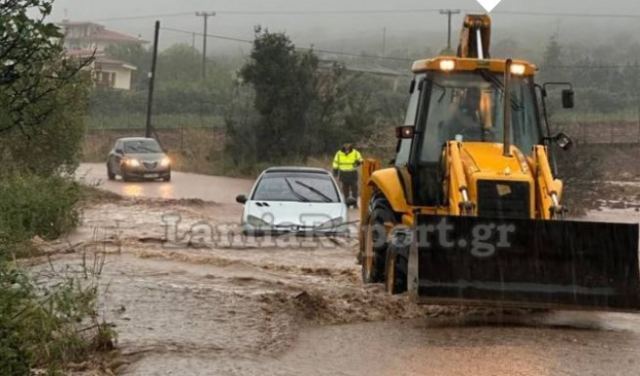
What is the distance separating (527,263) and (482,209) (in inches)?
39.3

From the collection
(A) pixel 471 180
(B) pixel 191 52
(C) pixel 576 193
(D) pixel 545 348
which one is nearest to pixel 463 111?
(A) pixel 471 180

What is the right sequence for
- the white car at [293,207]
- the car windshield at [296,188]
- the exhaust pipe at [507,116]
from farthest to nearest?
the car windshield at [296,188] < the white car at [293,207] < the exhaust pipe at [507,116]

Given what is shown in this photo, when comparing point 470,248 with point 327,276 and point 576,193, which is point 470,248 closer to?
point 327,276

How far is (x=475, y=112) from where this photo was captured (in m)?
11.8

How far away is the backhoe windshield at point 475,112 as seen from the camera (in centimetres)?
1171

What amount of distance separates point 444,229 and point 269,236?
26.7 feet

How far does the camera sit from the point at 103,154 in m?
59.4

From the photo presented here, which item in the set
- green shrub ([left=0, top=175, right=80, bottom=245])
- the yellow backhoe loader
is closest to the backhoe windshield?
the yellow backhoe loader

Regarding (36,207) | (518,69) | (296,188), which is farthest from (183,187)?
(518,69)

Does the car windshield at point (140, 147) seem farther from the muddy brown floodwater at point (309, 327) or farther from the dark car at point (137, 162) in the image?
the muddy brown floodwater at point (309, 327)

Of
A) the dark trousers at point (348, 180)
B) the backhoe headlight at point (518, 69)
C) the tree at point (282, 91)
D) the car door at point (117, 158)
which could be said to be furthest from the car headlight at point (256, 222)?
the tree at point (282, 91)

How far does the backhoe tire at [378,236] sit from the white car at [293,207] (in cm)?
512

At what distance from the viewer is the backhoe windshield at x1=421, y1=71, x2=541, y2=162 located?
11711mm

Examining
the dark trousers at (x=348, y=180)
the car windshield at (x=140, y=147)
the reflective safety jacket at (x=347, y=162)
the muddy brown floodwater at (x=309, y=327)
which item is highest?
the car windshield at (x=140, y=147)
